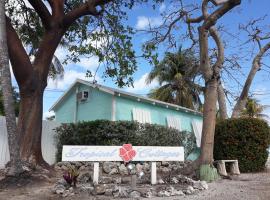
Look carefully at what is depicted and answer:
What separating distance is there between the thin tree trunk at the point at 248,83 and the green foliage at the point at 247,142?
2.77m

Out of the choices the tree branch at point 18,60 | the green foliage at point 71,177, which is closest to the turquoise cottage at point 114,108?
the tree branch at point 18,60

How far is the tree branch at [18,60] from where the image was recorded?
11617mm

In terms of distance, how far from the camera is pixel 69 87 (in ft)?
77.2

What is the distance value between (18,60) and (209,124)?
6649 mm

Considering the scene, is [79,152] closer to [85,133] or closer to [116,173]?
[116,173]

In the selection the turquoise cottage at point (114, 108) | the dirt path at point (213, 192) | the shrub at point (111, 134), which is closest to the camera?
the dirt path at point (213, 192)

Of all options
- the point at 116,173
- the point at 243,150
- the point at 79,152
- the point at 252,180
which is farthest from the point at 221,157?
the point at 79,152

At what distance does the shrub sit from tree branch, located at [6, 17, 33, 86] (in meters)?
5.28

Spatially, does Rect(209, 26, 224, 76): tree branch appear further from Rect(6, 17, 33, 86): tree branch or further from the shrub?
Rect(6, 17, 33, 86): tree branch

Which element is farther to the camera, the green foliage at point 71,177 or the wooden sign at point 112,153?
the wooden sign at point 112,153

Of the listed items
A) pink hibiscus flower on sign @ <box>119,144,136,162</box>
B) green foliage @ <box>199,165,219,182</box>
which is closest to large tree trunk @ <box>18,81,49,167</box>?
pink hibiscus flower on sign @ <box>119,144,136,162</box>

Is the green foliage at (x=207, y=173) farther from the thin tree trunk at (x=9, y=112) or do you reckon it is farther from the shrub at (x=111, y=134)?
the thin tree trunk at (x=9, y=112)

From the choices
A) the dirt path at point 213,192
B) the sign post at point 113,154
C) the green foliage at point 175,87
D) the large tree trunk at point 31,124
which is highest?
the green foliage at point 175,87

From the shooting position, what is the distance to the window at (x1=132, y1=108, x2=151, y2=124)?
2035 cm
